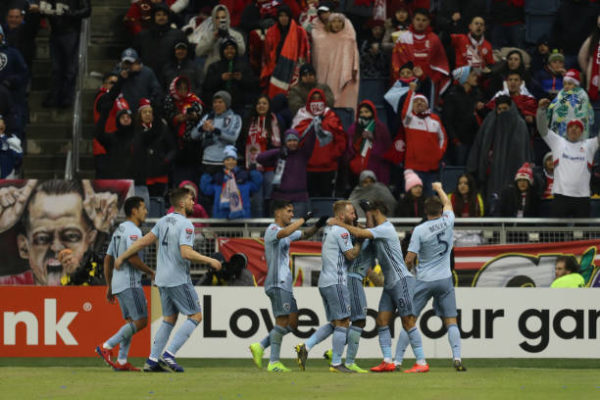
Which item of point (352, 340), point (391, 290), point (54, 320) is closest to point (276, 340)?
point (352, 340)

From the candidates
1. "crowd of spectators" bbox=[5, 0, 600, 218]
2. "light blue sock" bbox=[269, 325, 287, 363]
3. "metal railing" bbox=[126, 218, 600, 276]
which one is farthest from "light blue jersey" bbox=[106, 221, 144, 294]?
"crowd of spectators" bbox=[5, 0, 600, 218]

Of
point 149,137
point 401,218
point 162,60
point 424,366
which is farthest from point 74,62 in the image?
point 424,366

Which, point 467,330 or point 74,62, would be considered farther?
point 74,62

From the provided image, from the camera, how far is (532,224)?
1939 centimetres

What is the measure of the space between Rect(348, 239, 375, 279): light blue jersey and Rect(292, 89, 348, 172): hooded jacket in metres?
4.94

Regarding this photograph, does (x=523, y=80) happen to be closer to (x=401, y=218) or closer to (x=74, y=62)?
(x=401, y=218)

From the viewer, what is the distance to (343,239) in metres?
14.9

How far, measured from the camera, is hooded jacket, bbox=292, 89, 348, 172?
20016 millimetres

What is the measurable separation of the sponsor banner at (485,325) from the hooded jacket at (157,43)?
5.57 meters

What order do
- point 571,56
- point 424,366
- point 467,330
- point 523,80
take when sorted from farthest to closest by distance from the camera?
1. point 571,56
2. point 523,80
3. point 467,330
4. point 424,366

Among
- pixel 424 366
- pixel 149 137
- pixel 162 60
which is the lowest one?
pixel 424 366

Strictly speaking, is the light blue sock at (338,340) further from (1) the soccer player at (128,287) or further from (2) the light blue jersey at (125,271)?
(2) the light blue jersey at (125,271)

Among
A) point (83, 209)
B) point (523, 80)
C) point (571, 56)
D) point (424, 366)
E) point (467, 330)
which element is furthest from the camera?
point (571, 56)

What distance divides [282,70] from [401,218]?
3.64 meters
